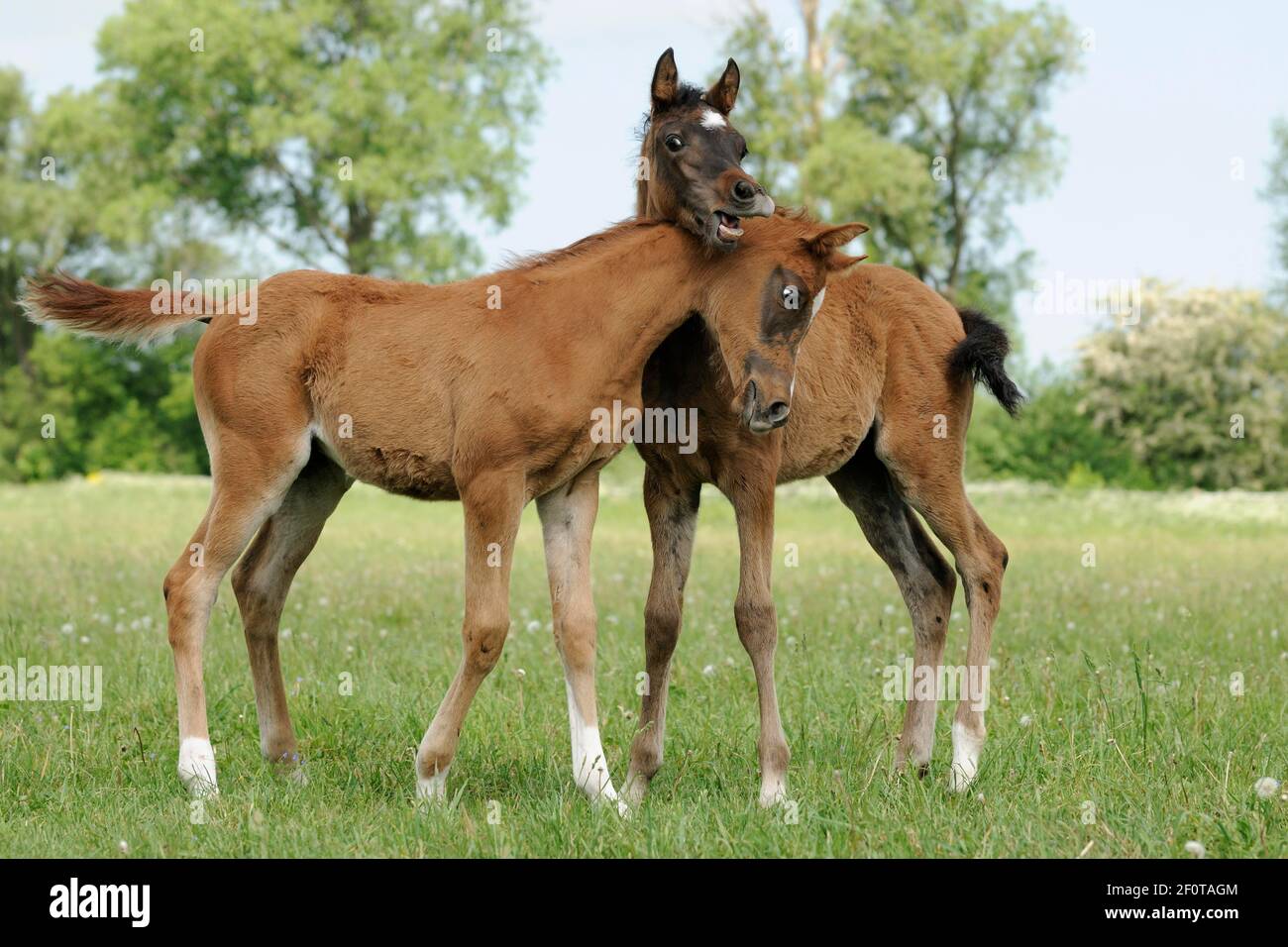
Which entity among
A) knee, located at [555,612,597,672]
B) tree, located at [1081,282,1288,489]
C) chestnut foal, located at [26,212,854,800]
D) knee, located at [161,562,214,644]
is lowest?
knee, located at [555,612,597,672]

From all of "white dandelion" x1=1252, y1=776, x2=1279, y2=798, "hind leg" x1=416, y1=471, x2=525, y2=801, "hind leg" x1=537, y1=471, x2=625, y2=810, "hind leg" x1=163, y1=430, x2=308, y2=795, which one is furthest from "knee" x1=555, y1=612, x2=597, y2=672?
"white dandelion" x1=1252, y1=776, x2=1279, y2=798

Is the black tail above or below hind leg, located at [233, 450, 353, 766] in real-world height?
above

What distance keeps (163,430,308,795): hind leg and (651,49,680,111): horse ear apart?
75.3 inches

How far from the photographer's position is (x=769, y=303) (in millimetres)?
4824

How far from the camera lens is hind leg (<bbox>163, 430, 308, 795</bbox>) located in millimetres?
5246

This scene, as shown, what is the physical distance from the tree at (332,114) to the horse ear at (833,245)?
29.6 meters

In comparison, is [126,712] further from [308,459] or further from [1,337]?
[1,337]

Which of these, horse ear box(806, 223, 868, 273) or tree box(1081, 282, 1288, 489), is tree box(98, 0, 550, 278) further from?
horse ear box(806, 223, 868, 273)

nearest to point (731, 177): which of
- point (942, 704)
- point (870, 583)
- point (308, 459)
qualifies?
point (308, 459)

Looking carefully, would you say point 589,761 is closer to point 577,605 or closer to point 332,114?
point 577,605

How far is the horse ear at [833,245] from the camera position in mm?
Answer: 4824

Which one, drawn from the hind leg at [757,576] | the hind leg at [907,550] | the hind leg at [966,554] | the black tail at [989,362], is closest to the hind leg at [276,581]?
the hind leg at [757,576]

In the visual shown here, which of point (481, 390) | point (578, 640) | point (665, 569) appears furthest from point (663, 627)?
point (481, 390)

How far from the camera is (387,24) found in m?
36.8
